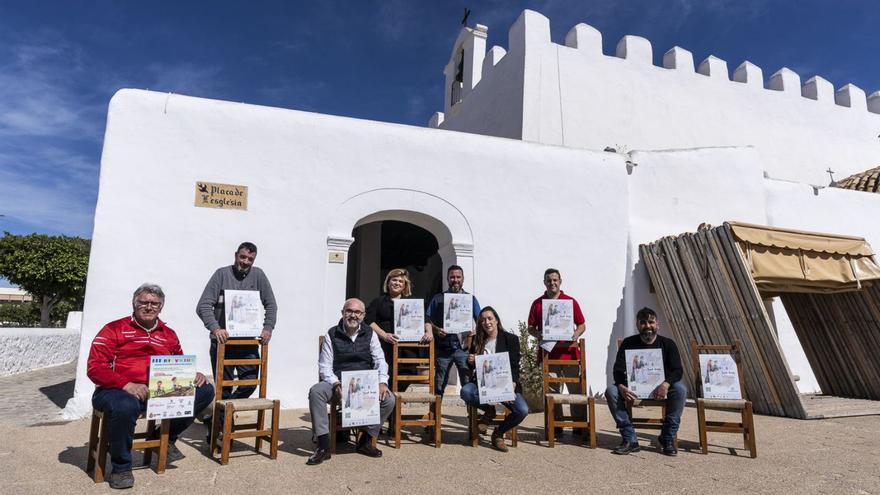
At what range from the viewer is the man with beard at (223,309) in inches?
169

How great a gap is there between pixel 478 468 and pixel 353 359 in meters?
1.21

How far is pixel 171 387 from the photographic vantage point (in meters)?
3.37

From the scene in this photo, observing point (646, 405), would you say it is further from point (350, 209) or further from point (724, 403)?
point (350, 209)

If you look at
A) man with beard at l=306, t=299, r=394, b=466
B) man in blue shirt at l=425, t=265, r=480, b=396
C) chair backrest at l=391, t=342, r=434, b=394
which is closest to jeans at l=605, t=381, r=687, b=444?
man in blue shirt at l=425, t=265, r=480, b=396

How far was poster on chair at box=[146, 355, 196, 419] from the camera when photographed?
331 cm

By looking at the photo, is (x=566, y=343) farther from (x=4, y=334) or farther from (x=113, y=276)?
(x=4, y=334)

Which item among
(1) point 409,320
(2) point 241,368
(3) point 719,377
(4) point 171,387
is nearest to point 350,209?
(1) point 409,320

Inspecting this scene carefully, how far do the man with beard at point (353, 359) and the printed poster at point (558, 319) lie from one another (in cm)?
157

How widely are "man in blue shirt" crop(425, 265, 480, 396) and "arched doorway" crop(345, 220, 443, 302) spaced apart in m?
4.80

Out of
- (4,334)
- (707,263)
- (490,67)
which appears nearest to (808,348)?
(707,263)

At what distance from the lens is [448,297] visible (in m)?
5.00

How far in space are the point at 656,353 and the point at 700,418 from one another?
0.60m

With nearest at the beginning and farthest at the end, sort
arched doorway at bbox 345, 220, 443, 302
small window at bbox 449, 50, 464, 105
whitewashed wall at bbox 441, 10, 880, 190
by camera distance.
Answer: whitewashed wall at bbox 441, 10, 880, 190, arched doorway at bbox 345, 220, 443, 302, small window at bbox 449, 50, 464, 105

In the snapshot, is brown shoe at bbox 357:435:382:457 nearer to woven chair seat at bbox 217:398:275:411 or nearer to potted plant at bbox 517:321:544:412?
woven chair seat at bbox 217:398:275:411
